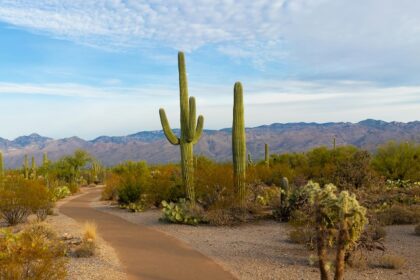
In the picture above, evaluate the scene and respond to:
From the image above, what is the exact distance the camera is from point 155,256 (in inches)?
466

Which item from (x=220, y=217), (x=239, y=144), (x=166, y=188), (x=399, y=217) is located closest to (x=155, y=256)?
(x=220, y=217)

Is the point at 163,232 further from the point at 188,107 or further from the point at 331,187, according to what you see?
the point at 331,187

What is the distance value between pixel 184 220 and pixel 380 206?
8.21 metres

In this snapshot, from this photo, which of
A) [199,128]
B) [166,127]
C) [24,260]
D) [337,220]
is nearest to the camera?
[24,260]

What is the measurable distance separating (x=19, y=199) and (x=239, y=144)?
835 centimetres

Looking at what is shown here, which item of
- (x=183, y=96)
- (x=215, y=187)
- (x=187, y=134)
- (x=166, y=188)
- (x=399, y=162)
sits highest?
(x=183, y=96)

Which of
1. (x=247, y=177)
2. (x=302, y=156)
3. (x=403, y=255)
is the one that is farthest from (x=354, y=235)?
(x=302, y=156)

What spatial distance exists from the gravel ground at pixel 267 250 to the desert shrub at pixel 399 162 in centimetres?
1683

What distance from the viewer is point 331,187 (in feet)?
29.3

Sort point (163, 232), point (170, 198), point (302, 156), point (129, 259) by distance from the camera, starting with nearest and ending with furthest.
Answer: point (129, 259)
point (163, 232)
point (170, 198)
point (302, 156)

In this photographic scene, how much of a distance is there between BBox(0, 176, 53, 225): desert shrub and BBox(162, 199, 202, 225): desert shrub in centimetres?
479

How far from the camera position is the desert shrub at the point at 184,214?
1738cm

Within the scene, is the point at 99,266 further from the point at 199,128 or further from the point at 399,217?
the point at 399,217

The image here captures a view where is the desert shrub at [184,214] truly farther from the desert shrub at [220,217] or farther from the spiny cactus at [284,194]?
the spiny cactus at [284,194]
